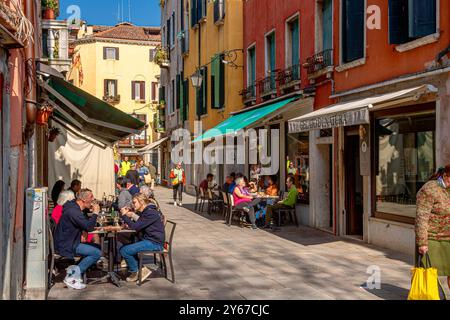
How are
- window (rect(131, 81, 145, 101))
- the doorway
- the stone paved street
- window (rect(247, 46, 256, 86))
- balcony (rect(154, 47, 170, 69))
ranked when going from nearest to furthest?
1. the stone paved street
2. the doorway
3. window (rect(247, 46, 256, 86))
4. balcony (rect(154, 47, 170, 69))
5. window (rect(131, 81, 145, 101))

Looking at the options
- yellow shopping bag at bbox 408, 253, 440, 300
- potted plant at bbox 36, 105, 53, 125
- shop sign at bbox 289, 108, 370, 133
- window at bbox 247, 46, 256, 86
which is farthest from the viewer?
window at bbox 247, 46, 256, 86

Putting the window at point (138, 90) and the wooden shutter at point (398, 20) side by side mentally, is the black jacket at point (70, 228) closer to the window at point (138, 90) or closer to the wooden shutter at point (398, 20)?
the wooden shutter at point (398, 20)

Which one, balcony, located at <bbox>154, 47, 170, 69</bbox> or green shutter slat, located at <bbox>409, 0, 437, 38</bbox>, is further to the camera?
balcony, located at <bbox>154, 47, 170, 69</bbox>

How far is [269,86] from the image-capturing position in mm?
17703

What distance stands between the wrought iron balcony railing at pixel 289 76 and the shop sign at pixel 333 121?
305 cm

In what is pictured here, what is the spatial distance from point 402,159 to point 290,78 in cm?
568

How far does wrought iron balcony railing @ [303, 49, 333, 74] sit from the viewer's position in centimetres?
1358

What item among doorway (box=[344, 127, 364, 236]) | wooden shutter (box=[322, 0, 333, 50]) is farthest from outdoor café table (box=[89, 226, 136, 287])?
wooden shutter (box=[322, 0, 333, 50])

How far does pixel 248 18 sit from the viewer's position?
2038 cm

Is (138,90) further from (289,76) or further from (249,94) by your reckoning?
(289,76)

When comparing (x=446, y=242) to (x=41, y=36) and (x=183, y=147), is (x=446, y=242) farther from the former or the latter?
(x=183, y=147)

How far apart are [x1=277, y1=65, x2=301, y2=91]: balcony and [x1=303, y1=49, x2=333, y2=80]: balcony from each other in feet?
3.15

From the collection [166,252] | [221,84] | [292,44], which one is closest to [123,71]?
[221,84]

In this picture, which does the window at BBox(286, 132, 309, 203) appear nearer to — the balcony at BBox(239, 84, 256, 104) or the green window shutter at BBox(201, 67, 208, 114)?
the balcony at BBox(239, 84, 256, 104)
